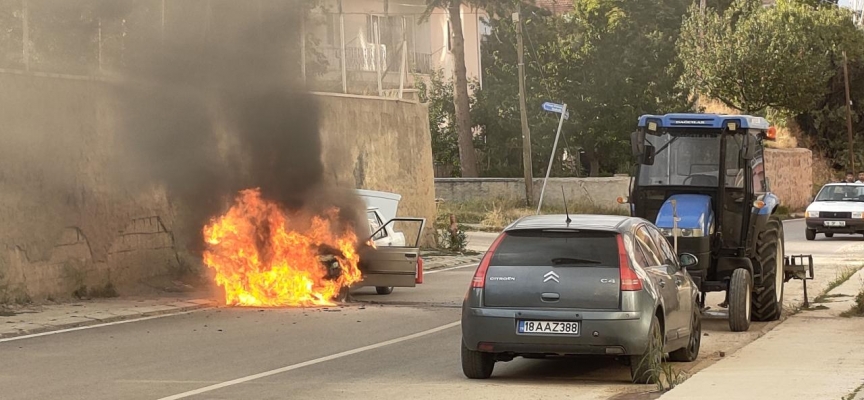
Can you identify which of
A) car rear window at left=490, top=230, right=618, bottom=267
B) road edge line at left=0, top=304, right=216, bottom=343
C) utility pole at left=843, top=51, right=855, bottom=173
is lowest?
road edge line at left=0, top=304, right=216, bottom=343

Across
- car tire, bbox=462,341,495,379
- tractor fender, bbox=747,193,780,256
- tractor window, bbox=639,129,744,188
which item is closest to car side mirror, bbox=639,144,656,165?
tractor window, bbox=639,129,744,188

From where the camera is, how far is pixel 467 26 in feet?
211

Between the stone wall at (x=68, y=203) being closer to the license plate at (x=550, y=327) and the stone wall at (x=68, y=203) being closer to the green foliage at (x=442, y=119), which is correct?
the license plate at (x=550, y=327)

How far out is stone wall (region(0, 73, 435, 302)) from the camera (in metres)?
18.1

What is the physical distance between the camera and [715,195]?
16.8 m

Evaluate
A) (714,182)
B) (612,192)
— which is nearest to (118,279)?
(714,182)

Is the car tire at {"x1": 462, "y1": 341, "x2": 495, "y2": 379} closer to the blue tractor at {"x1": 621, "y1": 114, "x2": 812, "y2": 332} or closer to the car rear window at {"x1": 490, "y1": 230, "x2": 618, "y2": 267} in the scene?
the car rear window at {"x1": 490, "y1": 230, "x2": 618, "y2": 267}

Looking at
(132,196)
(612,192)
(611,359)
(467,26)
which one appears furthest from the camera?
(467,26)

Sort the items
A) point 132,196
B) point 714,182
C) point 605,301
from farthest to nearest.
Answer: point 132,196
point 714,182
point 605,301

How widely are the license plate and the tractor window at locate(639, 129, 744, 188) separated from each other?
246 inches

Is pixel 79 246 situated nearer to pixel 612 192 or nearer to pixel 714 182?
pixel 714 182

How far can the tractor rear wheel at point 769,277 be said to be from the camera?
16.7 metres

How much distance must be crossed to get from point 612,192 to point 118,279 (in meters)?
30.3

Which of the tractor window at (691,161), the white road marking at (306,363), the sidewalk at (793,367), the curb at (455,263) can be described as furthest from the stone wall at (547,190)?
the white road marking at (306,363)
